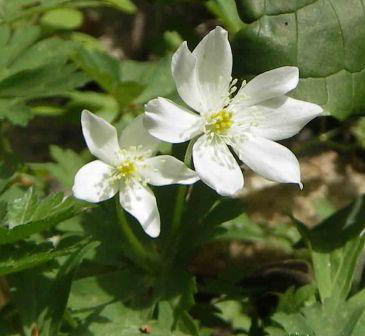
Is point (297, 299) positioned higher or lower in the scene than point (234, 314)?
higher

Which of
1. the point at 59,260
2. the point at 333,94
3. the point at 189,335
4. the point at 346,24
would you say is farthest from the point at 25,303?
the point at 346,24

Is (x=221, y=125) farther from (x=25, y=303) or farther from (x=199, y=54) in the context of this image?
(x=25, y=303)

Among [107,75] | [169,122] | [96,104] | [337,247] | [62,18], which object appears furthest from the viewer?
[62,18]

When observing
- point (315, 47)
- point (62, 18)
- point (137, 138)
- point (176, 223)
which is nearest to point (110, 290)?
point (176, 223)

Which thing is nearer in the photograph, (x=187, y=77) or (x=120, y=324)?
(x=187, y=77)

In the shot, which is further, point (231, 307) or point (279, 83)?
point (231, 307)

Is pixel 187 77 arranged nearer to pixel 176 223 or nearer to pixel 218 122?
pixel 218 122
